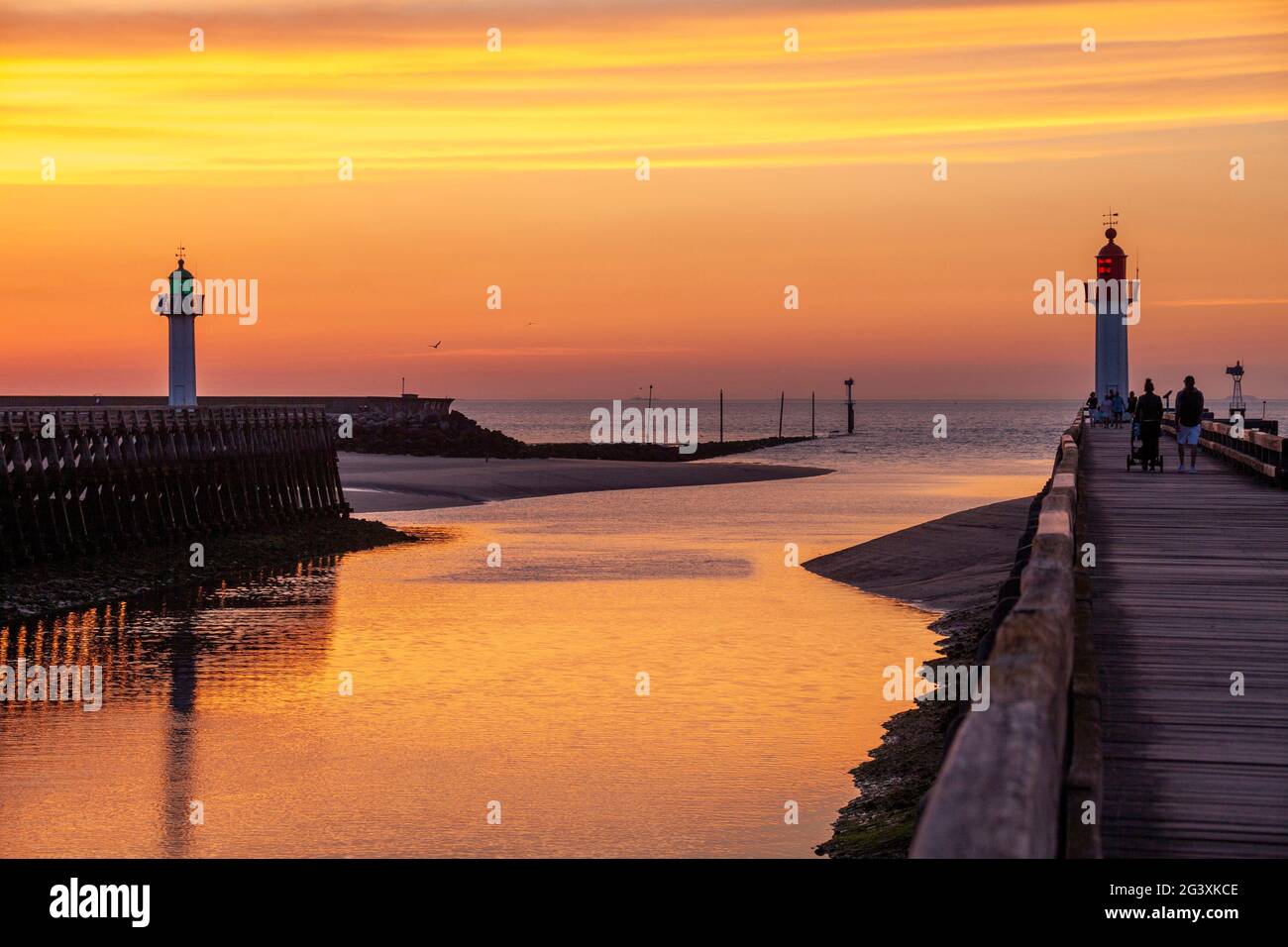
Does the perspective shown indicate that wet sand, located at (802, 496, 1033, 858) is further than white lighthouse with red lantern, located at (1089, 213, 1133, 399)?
No

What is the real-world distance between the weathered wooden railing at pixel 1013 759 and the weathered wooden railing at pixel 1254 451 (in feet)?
57.5

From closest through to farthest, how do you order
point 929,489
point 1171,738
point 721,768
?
point 1171,738 < point 721,768 < point 929,489

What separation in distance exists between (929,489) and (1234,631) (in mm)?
61145

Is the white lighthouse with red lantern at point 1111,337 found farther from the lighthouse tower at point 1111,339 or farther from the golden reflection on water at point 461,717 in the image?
the golden reflection on water at point 461,717

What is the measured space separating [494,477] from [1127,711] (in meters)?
61.7

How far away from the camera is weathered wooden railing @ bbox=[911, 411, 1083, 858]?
11.2ft

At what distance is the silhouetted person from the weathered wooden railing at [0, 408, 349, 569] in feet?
66.9

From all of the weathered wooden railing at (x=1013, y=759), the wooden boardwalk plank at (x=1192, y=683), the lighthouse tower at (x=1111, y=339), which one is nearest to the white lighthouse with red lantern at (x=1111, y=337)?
the lighthouse tower at (x=1111, y=339)

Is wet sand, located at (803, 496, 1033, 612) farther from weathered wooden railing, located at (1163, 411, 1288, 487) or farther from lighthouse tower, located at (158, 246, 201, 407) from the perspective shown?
lighthouse tower, located at (158, 246, 201, 407)

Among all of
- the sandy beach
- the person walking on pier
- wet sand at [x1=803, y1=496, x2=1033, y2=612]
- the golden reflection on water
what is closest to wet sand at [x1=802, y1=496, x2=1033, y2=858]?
wet sand at [x1=803, y1=496, x2=1033, y2=612]

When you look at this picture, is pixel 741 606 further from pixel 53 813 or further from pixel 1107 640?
pixel 1107 640

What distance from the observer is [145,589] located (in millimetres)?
29141
